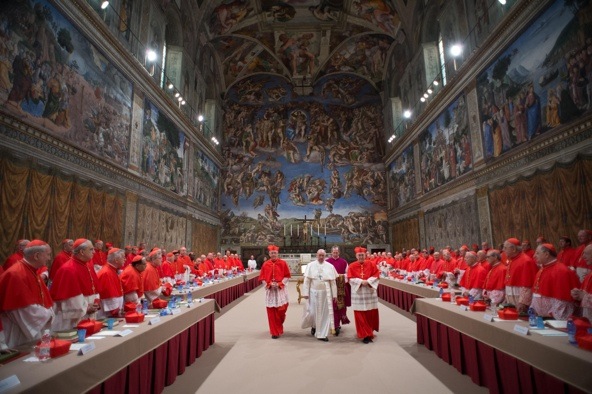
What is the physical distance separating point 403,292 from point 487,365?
22.5ft

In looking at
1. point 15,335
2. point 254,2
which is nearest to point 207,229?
point 254,2

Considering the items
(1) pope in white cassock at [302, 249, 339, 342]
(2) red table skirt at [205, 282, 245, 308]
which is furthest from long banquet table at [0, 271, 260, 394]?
(2) red table skirt at [205, 282, 245, 308]

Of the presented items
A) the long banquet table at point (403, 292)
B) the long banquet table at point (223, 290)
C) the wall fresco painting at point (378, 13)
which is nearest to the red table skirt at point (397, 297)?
the long banquet table at point (403, 292)

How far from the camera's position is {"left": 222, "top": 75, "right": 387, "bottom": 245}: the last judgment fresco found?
90.4 ft

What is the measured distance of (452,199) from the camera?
1542 cm

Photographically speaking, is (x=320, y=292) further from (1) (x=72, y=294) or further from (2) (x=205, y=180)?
(2) (x=205, y=180)

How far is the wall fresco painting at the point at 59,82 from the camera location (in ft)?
25.9

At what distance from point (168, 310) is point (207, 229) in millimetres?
19053

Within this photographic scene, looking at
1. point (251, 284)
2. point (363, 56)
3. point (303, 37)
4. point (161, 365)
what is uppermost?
point (303, 37)

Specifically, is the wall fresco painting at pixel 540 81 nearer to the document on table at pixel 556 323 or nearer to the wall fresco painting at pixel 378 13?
the document on table at pixel 556 323

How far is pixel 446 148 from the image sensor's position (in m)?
16.1

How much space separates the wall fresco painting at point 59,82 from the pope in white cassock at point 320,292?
7610 millimetres

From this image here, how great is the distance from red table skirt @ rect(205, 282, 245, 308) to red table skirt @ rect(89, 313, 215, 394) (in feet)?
13.5

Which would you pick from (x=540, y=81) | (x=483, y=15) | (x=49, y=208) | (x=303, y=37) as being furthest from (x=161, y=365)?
(x=303, y=37)
